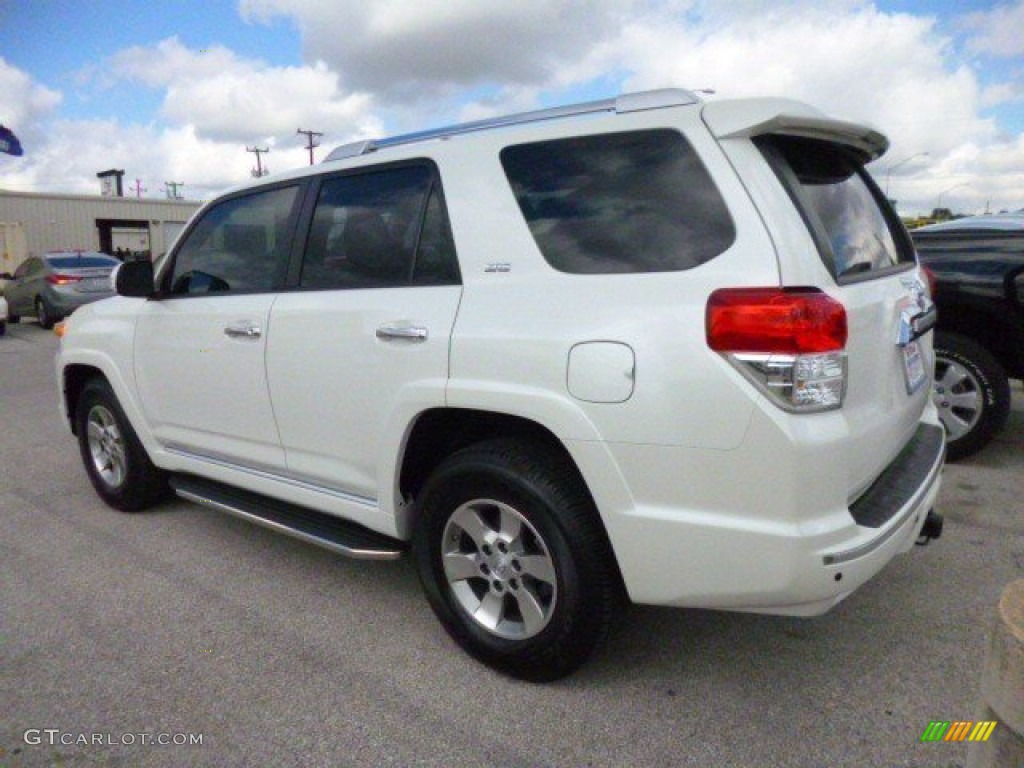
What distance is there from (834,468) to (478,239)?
135 centimetres

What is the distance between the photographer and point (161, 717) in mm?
2434

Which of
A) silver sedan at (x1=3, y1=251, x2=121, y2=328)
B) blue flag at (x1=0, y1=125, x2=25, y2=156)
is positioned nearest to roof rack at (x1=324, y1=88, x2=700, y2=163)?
silver sedan at (x1=3, y1=251, x2=121, y2=328)

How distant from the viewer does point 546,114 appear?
2.61 metres

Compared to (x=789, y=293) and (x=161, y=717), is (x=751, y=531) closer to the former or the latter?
(x=789, y=293)

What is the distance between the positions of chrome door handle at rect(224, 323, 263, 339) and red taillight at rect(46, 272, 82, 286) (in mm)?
13492

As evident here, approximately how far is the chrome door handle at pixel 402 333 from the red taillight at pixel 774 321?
103 centimetres

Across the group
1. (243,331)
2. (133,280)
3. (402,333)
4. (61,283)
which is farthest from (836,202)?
(61,283)

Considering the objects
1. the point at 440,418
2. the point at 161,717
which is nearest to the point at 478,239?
the point at 440,418

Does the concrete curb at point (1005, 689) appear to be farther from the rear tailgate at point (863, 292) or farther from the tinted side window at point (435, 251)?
the tinted side window at point (435, 251)

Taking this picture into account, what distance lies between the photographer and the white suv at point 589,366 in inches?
79.0

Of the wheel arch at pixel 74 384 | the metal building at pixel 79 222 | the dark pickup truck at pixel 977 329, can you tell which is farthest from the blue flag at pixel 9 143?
the dark pickup truck at pixel 977 329

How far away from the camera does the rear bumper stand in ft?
6.46

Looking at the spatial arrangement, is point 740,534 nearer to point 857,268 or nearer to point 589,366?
point 589,366

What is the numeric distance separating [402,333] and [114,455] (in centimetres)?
267
